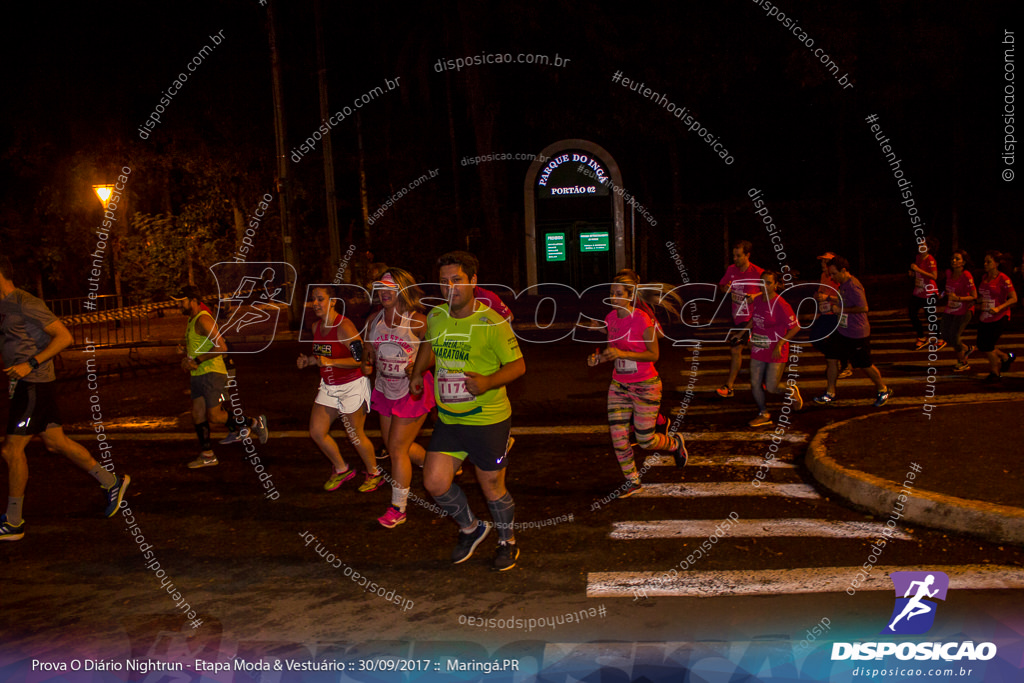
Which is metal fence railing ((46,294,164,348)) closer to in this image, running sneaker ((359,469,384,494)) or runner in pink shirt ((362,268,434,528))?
running sneaker ((359,469,384,494))

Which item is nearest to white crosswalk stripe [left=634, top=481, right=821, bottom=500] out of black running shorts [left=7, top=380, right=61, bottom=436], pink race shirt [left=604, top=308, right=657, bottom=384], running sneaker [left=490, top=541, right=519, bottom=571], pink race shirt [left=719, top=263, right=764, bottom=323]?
pink race shirt [left=604, top=308, right=657, bottom=384]

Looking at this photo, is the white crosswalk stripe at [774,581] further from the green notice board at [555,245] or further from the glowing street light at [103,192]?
the green notice board at [555,245]

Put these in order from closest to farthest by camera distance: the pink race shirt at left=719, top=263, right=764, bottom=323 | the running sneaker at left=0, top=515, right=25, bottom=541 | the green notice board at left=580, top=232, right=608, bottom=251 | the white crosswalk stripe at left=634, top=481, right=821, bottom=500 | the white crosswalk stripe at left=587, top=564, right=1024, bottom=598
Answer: the white crosswalk stripe at left=587, top=564, right=1024, bottom=598
the running sneaker at left=0, top=515, right=25, bottom=541
the white crosswalk stripe at left=634, top=481, right=821, bottom=500
the pink race shirt at left=719, top=263, right=764, bottom=323
the green notice board at left=580, top=232, right=608, bottom=251

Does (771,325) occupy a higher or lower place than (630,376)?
higher

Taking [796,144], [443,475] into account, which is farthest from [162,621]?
[796,144]

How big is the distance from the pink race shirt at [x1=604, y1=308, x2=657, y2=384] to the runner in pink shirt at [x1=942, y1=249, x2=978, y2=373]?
7000 millimetres

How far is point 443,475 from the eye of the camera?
5.66 meters

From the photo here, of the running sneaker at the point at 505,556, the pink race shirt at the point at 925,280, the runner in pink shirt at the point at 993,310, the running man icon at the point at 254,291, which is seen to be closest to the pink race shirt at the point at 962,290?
the runner in pink shirt at the point at 993,310

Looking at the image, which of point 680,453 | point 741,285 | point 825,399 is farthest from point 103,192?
point 680,453

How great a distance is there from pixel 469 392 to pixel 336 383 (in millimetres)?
2370

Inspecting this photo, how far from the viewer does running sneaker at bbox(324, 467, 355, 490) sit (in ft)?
25.1

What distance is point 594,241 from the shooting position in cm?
2730

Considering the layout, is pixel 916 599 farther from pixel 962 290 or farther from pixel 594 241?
pixel 594 241

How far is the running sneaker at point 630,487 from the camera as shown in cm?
724
